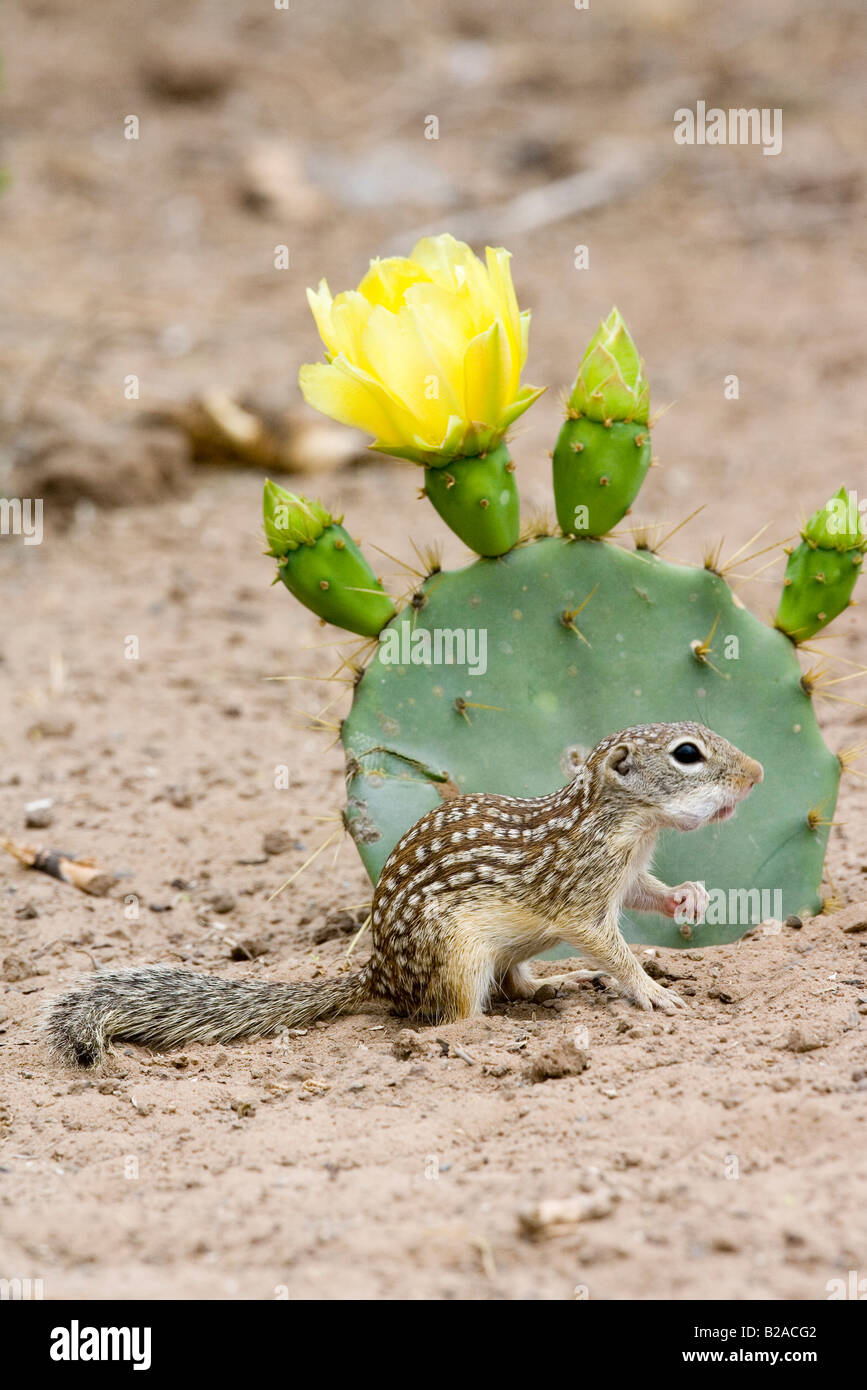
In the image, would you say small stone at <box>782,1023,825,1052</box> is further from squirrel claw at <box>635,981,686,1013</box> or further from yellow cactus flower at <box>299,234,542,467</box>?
yellow cactus flower at <box>299,234,542,467</box>

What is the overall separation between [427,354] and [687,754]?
119cm

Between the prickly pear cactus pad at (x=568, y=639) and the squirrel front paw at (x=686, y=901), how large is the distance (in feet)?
0.60

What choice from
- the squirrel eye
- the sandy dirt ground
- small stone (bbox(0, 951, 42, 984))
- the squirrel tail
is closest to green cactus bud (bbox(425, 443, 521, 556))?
the squirrel eye

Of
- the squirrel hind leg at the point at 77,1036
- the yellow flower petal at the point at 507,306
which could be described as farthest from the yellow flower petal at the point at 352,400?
the squirrel hind leg at the point at 77,1036

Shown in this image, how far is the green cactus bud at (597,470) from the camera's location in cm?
388

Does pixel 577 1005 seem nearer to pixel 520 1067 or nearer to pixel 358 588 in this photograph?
pixel 520 1067

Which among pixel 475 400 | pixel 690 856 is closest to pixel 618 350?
pixel 475 400

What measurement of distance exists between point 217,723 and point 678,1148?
3676 millimetres

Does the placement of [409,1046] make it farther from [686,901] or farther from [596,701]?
[596,701]

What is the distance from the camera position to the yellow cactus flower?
12.0 ft

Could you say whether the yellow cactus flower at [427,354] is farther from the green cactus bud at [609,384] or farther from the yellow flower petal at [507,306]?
A: the green cactus bud at [609,384]

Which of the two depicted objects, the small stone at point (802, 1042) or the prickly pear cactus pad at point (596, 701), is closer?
the small stone at point (802, 1042)

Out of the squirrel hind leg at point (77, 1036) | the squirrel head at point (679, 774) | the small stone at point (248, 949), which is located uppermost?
Result: the squirrel head at point (679, 774)

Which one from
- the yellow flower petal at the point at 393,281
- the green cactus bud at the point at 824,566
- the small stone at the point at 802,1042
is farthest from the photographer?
the green cactus bud at the point at 824,566
